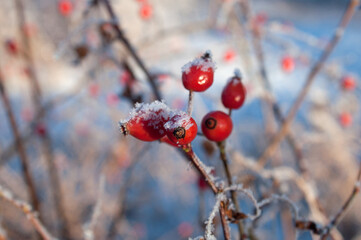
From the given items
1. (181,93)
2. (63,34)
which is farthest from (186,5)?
(181,93)

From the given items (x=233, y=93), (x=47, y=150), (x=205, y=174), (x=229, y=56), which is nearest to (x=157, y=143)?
(x=47, y=150)

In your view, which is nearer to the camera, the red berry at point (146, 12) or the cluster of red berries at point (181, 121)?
the cluster of red berries at point (181, 121)

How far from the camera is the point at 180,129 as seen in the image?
32cm

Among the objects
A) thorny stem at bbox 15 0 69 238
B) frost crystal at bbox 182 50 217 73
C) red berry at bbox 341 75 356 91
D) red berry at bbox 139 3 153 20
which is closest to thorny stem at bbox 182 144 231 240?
frost crystal at bbox 182 50 217 73

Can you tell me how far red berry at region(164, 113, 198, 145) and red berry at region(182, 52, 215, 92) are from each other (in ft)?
0.23

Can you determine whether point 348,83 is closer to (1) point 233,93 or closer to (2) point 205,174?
(1) point 233,93

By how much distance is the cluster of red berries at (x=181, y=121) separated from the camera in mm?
327

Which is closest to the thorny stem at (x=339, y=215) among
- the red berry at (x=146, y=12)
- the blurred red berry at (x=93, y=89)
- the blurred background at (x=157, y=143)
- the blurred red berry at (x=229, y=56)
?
the blurred background at (x=157, y=143)

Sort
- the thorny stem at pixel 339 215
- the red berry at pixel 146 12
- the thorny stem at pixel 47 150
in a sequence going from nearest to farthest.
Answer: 1. the thorny stem at pixel 339 215
2. the thorny stem at pixel 47 150
3. the red berry at pixel 146 12

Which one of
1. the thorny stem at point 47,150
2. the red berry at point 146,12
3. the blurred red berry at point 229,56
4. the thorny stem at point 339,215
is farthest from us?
the blurred red berry at point 229,56

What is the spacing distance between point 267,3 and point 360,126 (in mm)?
7357

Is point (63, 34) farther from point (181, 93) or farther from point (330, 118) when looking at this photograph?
point (330, 118)

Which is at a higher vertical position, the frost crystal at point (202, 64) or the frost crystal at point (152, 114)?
the frost crystal at point (202, 64)

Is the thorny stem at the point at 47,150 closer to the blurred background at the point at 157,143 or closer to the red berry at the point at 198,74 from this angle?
the blurred background at the point at 157,143
